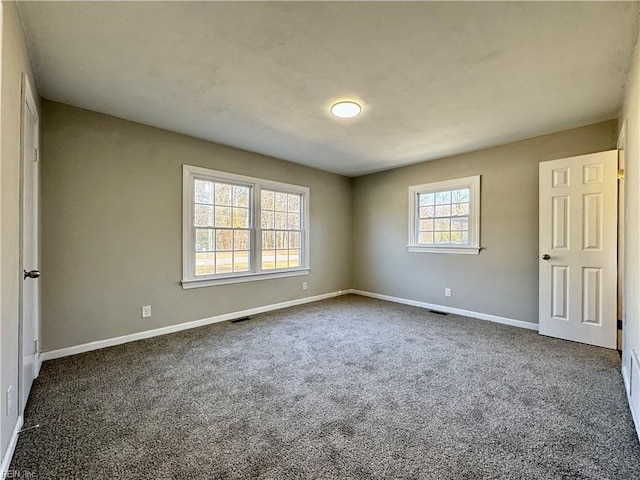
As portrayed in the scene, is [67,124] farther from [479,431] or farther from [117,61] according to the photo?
[479,431]

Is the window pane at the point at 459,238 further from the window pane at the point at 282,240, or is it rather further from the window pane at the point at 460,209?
A: the window pane at the point at 282,240

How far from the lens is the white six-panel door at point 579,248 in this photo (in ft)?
10.2

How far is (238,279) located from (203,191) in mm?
1318

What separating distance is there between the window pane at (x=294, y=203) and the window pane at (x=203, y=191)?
4.68 ft

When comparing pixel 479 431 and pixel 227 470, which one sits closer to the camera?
pixel 227 470

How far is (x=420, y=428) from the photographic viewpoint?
181 cm

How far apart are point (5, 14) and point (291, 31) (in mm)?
1459

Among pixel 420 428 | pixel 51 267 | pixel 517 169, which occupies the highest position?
pixel 517 169

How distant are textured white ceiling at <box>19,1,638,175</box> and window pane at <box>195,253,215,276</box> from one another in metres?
1.60

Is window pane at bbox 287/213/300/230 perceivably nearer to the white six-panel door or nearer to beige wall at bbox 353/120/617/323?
beige wall at bbox 353/120/617/323

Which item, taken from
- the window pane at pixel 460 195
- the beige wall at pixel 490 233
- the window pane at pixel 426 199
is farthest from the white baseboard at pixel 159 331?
the window pane at pixel 460 195

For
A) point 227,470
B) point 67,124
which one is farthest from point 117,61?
point 227,470

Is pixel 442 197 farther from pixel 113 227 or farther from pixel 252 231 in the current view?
pixel 113 227

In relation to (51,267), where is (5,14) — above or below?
above
